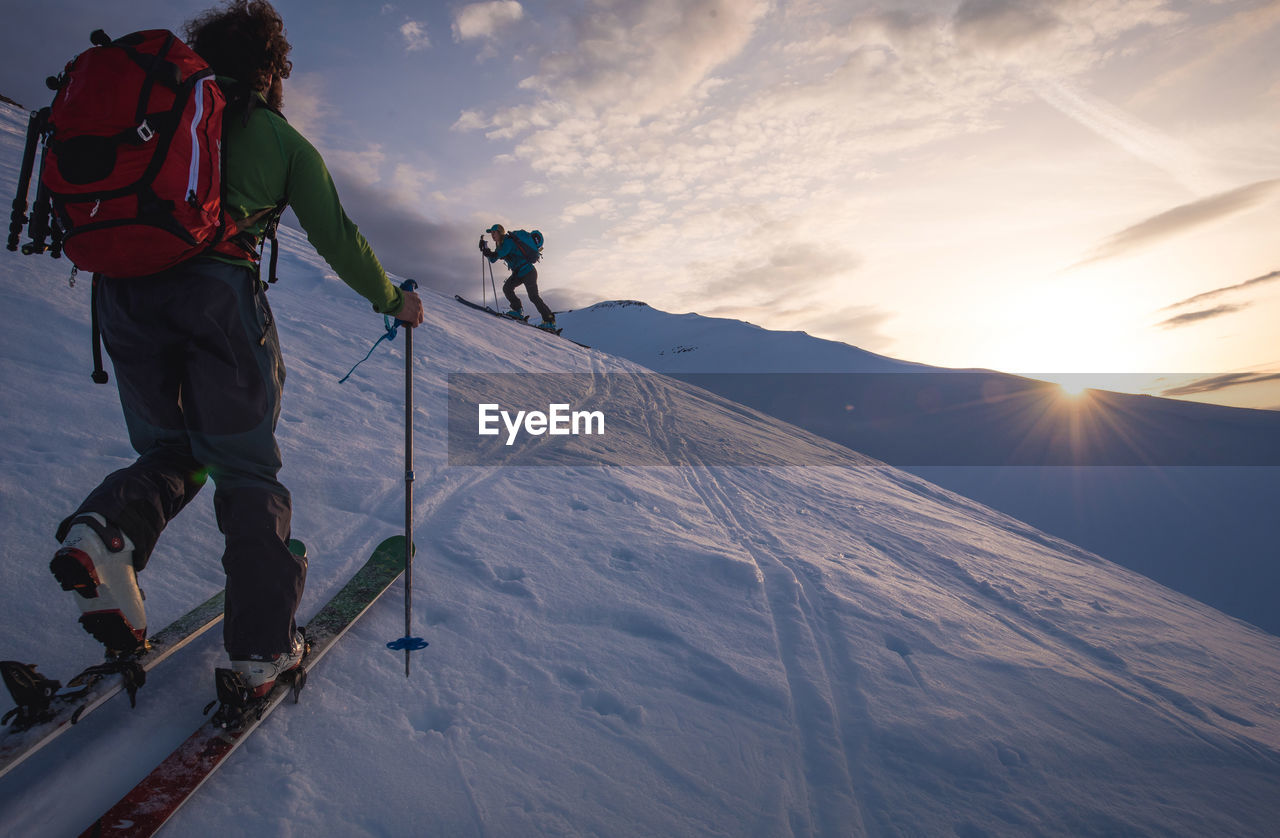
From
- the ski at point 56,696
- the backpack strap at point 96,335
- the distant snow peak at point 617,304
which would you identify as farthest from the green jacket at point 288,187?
the distant snow peak at point 617,304

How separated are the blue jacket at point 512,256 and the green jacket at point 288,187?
12063 millimetres

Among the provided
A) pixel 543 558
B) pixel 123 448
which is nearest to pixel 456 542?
pixel 543 558

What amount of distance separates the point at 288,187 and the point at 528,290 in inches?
488

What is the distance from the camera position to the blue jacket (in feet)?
43.8

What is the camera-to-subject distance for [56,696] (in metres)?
1.53

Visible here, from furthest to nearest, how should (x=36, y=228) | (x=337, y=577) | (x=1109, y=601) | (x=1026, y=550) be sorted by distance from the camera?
(x=1026, y=550) < (x=1109, y=601) < (x=337, y=577) < (x=36, y=228)

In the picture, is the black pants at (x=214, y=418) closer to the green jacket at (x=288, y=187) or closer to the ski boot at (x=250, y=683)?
the ski boot at (x=250, y=683)

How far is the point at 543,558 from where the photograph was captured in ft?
10.1

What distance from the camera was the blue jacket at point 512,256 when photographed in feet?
43.8

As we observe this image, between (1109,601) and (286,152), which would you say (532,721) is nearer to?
(286,152)

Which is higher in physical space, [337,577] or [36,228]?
[36,228]

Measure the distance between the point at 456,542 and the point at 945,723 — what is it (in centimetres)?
257

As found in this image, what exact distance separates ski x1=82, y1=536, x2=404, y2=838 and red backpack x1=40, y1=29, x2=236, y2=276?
135 cm

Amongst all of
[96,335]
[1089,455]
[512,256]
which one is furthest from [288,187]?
[1089,455]
